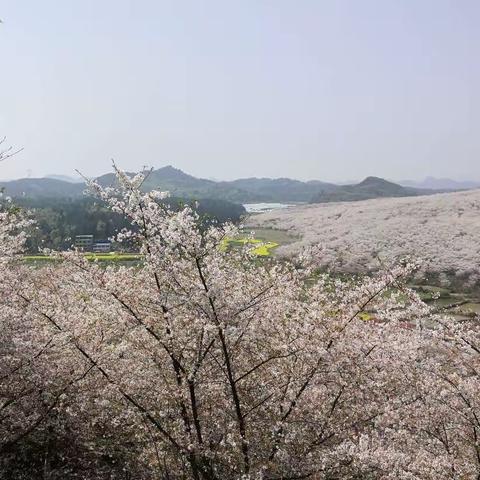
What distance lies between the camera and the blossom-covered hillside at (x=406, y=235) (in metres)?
42.2

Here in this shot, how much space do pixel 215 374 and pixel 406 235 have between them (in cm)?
4714

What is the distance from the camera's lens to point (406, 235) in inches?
2052

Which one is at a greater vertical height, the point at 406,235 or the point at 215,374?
the point at 215,374

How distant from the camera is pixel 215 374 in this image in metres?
8.09

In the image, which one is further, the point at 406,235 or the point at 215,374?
the point at 406,235

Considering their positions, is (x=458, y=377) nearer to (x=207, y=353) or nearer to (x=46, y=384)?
(x=207, y=353)

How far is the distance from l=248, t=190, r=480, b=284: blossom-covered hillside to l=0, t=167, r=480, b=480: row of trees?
21.2 m

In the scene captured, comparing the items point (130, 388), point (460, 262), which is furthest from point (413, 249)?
point (130, 388)

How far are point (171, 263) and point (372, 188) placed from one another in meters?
198

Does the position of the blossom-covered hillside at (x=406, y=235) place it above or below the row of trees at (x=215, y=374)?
below

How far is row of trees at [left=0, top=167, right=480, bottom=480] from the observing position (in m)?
7.54

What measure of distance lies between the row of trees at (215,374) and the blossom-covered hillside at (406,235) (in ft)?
69.7

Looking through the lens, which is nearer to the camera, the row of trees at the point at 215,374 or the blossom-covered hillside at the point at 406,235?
the row of trees at the point at 215,374

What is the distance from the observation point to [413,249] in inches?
1817
